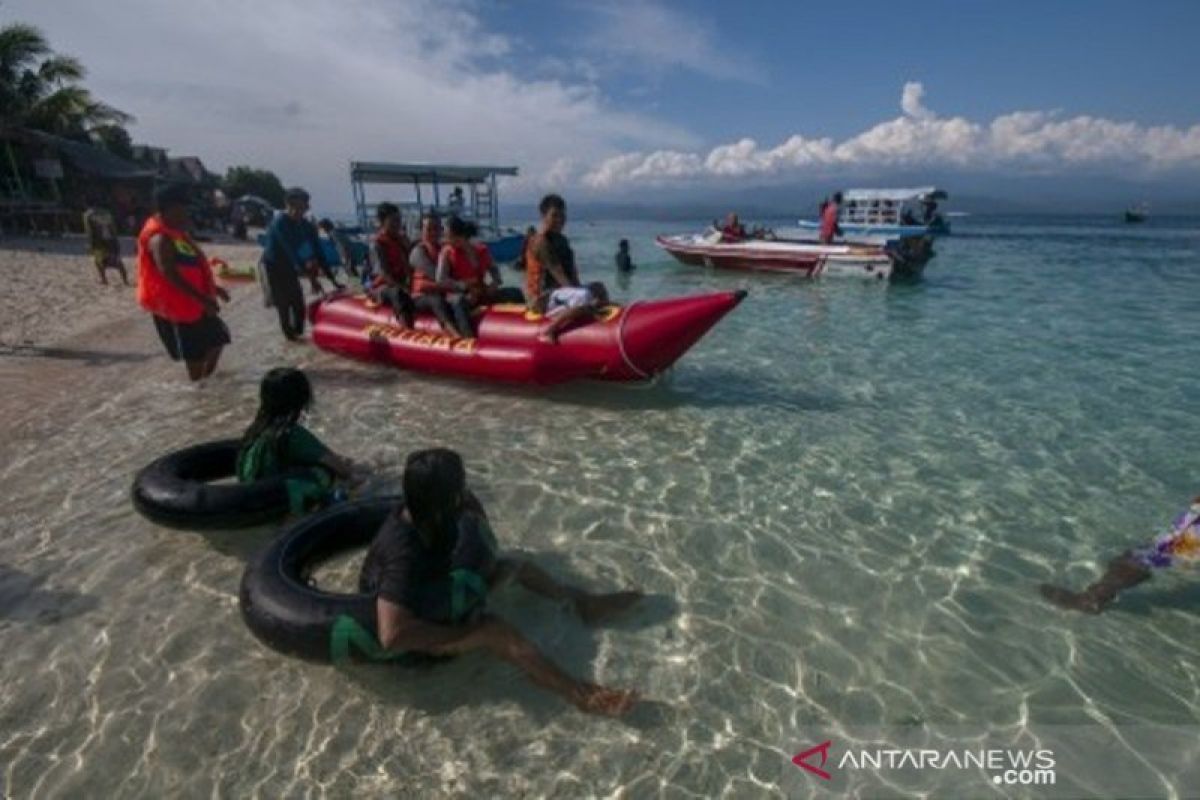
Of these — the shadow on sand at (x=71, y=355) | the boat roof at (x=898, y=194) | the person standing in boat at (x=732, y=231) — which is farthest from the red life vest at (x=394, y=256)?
the boat roof at (x=898, y=194)

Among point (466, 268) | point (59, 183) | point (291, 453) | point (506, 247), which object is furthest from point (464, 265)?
point (59, 183)

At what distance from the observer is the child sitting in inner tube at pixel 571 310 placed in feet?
23.8

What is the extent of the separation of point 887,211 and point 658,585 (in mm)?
29648

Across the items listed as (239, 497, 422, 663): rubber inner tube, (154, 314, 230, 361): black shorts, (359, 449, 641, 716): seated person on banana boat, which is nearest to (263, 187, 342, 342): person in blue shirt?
(154, 314, 230, 361): black shorts

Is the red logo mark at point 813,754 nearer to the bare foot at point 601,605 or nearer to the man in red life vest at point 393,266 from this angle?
the bare foot at point 601,605

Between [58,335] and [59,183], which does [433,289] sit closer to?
[58,335]

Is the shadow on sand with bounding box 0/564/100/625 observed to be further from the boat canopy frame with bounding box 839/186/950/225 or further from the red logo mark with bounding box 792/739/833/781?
the boat canopy frame with bounding box 839/186/950/225

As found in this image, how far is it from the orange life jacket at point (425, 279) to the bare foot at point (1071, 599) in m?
6.58

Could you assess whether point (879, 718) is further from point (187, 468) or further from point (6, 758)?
point (187, 468)

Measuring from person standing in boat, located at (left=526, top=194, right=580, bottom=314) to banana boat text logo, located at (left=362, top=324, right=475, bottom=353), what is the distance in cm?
89

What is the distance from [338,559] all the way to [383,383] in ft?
13.6

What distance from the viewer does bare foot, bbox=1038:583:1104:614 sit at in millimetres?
4051

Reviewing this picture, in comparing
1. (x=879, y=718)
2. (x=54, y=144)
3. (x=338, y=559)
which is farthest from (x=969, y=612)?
(x=54, y=144)

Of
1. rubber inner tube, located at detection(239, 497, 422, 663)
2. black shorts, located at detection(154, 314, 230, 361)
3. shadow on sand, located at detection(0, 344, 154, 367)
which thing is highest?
black shorts, located at detection(154, 314, 230, 361)
